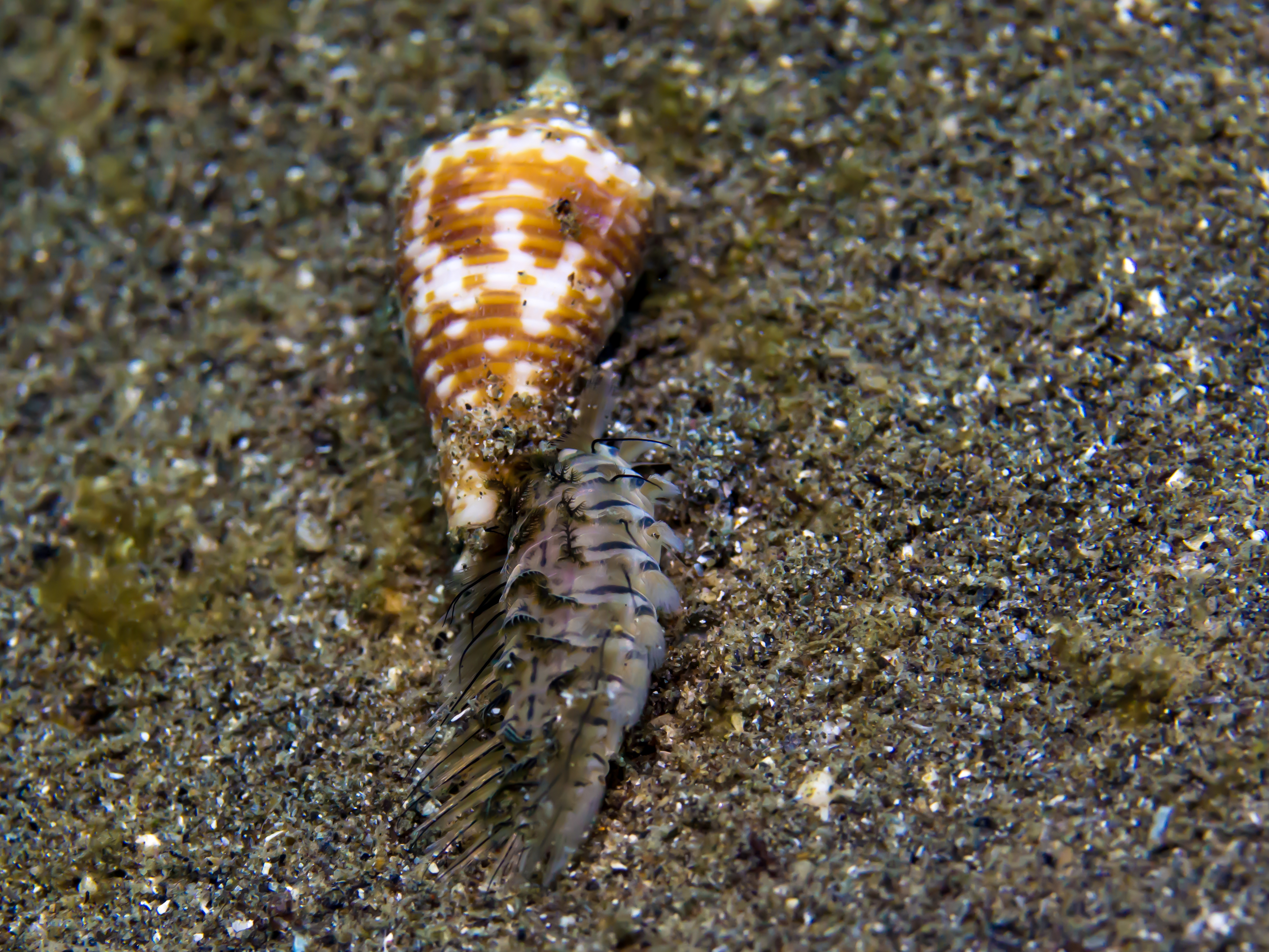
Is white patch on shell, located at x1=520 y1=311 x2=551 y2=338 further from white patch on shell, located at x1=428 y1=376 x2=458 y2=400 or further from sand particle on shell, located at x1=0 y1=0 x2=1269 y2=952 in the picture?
sand particle on shell, located at x1=0 y1=0 x2=1269 y2=952

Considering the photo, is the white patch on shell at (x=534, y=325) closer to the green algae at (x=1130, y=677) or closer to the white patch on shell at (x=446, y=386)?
the white patch on shell at (x=446, y=386)

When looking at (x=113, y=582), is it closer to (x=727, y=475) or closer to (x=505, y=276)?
(x=505, y=276)

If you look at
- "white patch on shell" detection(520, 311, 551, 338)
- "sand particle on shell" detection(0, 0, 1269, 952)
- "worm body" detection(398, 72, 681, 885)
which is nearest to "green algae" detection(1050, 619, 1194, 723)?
"sand particle on shell" detection(0, 0, 1269, 952)

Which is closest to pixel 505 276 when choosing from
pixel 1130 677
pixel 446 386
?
pixel 446 386

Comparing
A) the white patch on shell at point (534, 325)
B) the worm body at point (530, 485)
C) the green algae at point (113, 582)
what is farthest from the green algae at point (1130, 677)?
the green algae at point (113, 582)

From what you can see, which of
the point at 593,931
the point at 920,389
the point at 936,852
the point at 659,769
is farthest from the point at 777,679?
the point at 920,389
